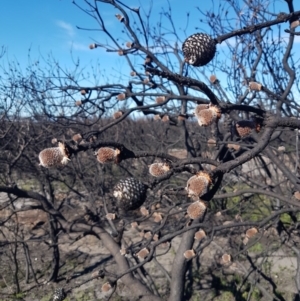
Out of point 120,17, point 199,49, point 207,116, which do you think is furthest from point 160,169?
point 120,17

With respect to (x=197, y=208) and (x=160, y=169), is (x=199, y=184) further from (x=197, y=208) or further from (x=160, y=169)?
(x=160, y=169)

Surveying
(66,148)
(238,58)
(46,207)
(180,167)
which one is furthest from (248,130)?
(238,58)

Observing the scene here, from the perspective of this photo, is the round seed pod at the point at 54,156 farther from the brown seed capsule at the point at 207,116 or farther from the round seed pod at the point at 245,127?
the round seed pod at the point at 245,127

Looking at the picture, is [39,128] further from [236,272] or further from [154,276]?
[236,272]

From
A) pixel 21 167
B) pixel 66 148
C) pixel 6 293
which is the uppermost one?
pixel 21 167

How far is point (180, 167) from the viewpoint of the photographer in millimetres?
1170

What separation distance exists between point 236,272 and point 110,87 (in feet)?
9.66

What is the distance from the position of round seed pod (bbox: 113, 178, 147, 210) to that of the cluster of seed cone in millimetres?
258

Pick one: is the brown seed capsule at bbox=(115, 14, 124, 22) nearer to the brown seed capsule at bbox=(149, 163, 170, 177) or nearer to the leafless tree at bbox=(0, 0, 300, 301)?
the leafless tree at bbox=(0, 0, 300, 301)

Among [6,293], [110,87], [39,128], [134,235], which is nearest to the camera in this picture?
[110,87]

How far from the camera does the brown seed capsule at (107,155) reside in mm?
1145

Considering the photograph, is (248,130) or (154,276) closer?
(248,130)

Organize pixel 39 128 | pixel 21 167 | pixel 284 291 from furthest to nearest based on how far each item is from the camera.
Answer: pixel 39 128 < pixel 21 167 < pixel 284 291

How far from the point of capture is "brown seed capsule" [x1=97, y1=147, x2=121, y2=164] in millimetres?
1145
